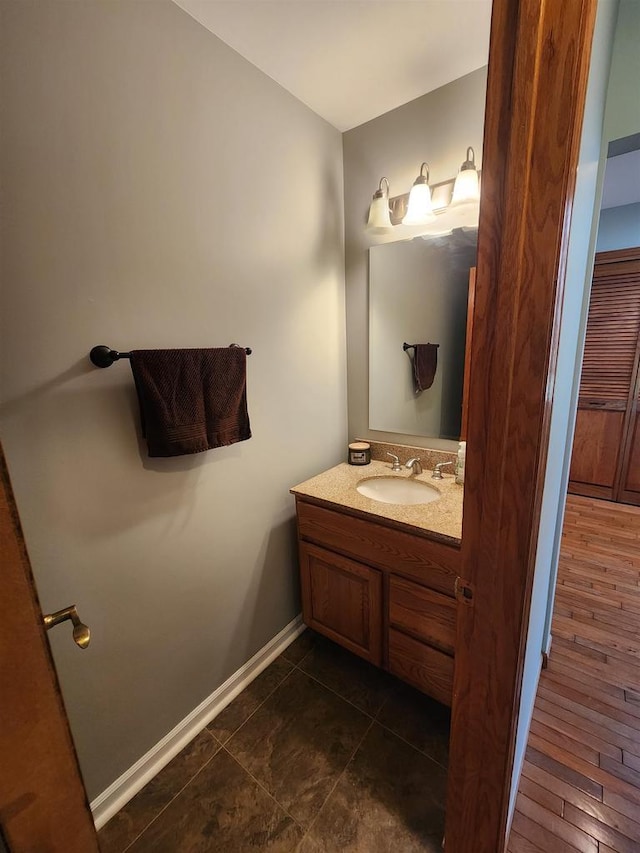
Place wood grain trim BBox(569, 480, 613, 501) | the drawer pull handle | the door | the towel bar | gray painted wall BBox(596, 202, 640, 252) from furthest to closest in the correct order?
1. wood grain trim BBox(569, 480, 613, 501)
2. gray painted wall BBox(596, 202, 640, 252)
3. the towel bar
4. the drawer pull handle
5. the door

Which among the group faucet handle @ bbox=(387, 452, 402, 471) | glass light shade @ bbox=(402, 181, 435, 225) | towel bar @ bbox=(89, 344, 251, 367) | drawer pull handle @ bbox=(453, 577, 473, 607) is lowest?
faucet handle @ bbox=(387, 452, 402, 471)

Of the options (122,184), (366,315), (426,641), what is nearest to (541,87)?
(122,184)

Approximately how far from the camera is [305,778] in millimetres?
1201

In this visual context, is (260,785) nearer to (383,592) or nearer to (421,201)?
(383,592)

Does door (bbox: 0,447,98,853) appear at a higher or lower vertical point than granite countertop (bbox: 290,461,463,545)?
higher

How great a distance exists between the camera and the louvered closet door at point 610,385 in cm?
281

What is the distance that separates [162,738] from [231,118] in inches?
87.4

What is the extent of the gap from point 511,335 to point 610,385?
125 inches

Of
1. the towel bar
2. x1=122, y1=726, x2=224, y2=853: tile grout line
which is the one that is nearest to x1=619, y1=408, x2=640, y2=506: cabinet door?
x1=122, y1=726, x2=224, y2=853: tile grout line

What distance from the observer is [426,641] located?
1.27 meters

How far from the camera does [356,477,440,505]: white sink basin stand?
5.33ft

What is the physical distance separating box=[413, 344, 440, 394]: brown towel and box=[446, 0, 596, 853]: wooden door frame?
1043 mm

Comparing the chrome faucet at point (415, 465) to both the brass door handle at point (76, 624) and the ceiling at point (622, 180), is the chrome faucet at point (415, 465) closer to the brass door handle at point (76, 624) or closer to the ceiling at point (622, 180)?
the brass door handle at point (76, 624)

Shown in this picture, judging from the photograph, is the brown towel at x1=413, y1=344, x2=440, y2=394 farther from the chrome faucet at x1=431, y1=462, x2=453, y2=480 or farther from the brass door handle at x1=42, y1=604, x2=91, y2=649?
the brass door handle at x1=42, y1=604, x2=91, y2=649
